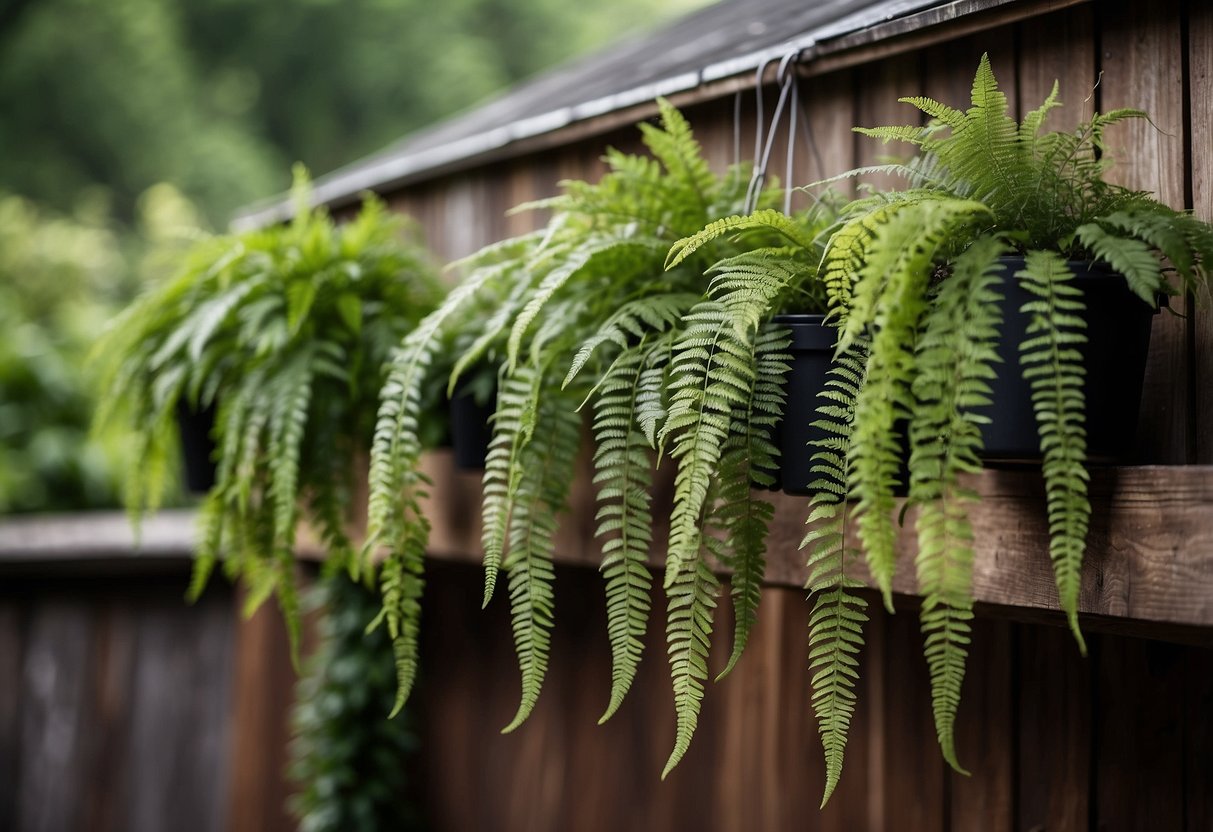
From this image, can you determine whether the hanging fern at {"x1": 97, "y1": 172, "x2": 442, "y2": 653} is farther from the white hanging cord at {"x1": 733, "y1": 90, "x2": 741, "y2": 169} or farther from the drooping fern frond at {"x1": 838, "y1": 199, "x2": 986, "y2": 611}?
the drooping fern frond at {"x1": 838, "y1": 199, "x2": 986, "y2": 611}

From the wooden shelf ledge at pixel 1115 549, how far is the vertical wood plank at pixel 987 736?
321 mm

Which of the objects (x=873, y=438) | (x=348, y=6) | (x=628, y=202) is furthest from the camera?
(x=348, y=6)

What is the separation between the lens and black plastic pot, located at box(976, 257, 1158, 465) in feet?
2.82

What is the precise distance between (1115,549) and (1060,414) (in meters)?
0.19

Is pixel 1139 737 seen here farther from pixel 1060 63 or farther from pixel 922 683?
pixel 1060 63

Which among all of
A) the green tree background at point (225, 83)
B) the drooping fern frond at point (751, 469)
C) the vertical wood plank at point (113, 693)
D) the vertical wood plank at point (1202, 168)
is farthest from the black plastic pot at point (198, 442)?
the green tree background at point (225, 83)

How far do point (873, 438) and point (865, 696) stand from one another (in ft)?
2.78

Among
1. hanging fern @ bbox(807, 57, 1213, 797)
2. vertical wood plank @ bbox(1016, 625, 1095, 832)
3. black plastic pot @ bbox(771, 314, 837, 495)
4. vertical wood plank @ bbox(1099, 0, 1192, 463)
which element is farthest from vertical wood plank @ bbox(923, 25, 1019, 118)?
vertical wood plank @ bbox(1016, 625, 1095, 832)

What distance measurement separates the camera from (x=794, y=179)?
5.12ft

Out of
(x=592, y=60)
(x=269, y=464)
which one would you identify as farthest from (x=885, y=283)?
(x=592, y=60)

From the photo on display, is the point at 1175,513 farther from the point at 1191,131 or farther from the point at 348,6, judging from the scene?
the point at 348,6

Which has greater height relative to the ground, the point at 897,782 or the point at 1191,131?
the point at 1191,131

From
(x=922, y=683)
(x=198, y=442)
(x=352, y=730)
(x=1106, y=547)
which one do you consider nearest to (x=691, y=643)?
(x=1106, y=547)

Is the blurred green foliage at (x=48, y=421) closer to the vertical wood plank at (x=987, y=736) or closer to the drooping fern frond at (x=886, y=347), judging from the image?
the vertical wood plank at (x=987, y=736)
